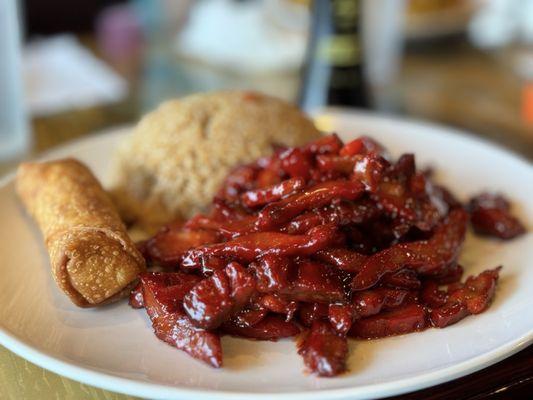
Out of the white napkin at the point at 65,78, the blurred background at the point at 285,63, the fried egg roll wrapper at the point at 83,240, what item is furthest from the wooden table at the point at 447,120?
the fried egg roll wrapper at the point at 83,240

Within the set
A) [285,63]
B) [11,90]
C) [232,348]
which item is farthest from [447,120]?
[232,348]

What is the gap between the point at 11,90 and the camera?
12.0 feet

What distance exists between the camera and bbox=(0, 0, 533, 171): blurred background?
141 inches

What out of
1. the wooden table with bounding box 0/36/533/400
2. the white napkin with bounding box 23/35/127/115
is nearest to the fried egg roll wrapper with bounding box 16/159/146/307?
the wooden table with bounding box 0/36/533/400

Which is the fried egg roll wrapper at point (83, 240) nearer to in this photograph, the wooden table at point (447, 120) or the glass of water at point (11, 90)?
the wooden table at point (447, 120)

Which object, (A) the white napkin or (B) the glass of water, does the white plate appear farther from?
(A) the white napkin

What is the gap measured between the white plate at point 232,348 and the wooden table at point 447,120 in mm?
67

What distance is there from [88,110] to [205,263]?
8.17 feet

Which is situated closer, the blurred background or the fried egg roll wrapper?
the fried egg roll wrapper

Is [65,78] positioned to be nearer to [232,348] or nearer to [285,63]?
[285,63]

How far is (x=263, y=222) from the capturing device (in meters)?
1.77

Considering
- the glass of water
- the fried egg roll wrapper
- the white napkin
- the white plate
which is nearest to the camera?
the white plate

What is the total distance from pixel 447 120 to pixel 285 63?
1.09 m

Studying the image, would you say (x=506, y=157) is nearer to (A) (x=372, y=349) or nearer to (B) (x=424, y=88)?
(A) (x=372, y=349)
